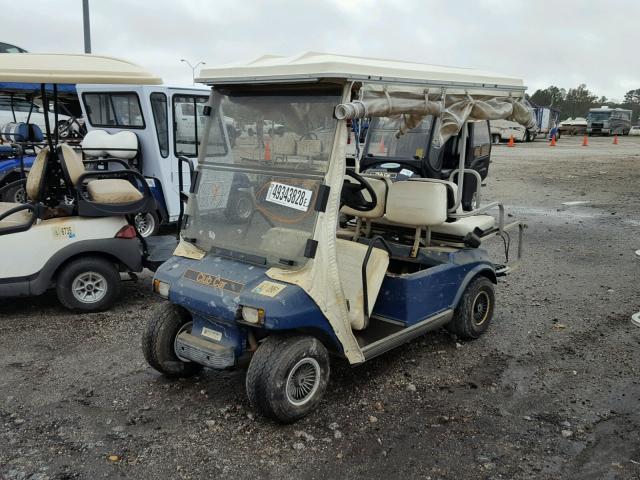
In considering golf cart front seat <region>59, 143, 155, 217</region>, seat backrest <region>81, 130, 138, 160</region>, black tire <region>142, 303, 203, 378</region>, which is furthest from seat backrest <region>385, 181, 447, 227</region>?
seat backrest <region>81, 130, 138, 160</region>

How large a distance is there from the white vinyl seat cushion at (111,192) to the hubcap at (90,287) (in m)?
0.72

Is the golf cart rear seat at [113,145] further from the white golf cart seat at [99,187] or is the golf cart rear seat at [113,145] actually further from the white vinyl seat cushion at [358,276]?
the white vinyl seat cushion at [358,276]

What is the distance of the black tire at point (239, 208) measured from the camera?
12.6 feet

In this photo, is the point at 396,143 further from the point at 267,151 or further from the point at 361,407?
the point at 361,407

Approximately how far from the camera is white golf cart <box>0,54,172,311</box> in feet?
16.8

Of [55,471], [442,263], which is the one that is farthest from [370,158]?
[55,471]

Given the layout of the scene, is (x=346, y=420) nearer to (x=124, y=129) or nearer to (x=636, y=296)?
(x=636, y=296)

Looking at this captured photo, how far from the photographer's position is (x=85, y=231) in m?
5.43

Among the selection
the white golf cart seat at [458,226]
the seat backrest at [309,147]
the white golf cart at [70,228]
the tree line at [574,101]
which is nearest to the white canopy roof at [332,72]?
the seat backrest at [309,147]

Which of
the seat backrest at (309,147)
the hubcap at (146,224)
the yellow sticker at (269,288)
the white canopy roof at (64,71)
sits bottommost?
the hubcap at (146,224)

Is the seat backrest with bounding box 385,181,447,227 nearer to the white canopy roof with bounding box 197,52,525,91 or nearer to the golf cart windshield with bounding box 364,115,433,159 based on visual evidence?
the white canopy roof with bounding box 197,52,525,91

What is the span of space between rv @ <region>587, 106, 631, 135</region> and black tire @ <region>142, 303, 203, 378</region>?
138ft

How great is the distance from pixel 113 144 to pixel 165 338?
5.12m

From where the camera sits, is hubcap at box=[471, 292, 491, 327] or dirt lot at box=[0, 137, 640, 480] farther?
hubcap at box=[471, 292, 491, 327]
